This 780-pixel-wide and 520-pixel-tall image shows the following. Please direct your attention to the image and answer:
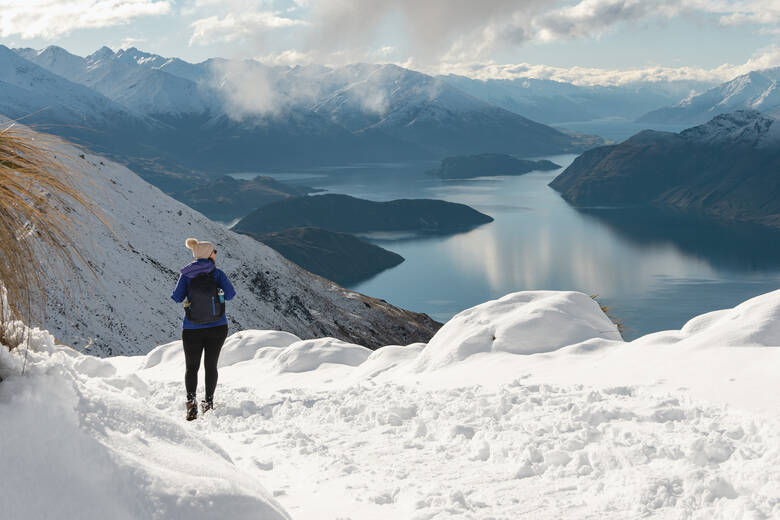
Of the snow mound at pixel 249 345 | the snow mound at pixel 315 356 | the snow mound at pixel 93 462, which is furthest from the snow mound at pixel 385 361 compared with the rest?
the snow mound at pixel 93 462

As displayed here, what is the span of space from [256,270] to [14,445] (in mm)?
68536

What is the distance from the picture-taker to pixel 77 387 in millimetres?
4160

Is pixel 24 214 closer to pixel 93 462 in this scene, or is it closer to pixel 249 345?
pixel 93 462

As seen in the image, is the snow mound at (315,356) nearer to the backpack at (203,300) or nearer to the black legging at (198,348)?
the black legging at (198,348)

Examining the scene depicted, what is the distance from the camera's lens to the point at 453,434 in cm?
711

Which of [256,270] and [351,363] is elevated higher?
[351,363]

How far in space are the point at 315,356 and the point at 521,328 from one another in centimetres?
474

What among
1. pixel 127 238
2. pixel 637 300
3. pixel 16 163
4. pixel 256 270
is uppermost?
pixel 16 163

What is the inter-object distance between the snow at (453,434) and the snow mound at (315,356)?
58.8 inches

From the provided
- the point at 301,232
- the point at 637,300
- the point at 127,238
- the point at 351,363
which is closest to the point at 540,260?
the point at 637,300

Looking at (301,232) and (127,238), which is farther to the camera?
(301,232)

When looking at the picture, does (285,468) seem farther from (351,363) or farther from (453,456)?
(351,363)

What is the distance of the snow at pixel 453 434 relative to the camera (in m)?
3.60

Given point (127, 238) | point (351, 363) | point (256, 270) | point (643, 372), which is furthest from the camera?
point (256, 270)
